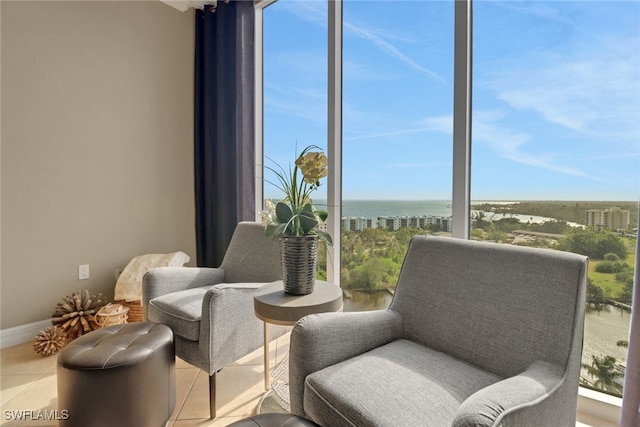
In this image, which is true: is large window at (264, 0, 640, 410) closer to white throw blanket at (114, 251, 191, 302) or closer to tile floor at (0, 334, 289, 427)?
tile floor at (0, 334, 289, 427)

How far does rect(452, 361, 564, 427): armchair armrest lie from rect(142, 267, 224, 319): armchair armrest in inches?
68.5

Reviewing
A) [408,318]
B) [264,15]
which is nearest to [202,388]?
[408,318]

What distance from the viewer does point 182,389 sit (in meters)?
1.95

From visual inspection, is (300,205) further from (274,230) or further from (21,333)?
(21,333)

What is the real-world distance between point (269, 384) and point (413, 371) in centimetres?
108

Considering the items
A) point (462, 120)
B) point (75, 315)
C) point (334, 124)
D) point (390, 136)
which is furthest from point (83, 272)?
point (462, 120)

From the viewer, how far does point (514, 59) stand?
1.82m

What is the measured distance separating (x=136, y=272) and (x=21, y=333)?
829mm

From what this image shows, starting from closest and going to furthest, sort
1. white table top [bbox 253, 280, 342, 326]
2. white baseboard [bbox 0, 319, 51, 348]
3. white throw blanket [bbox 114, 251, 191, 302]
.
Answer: white table top [bbox 253, 280, 342, 326]
white baseboard [bbox 0, 319, 51, 348]
white throw blanket [bbox 114, 251, 191, 302]

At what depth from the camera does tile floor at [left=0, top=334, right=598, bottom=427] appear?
1.71 metres

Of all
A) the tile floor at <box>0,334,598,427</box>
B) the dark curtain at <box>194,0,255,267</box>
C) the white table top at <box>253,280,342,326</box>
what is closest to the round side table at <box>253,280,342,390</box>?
the white table top at <box>253,280,342,326</box>

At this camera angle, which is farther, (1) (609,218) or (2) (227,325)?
(2) (227,325)

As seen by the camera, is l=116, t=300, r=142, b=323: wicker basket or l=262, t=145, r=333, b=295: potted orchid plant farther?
l=116, t=300, r=142, b=323: wicker basket

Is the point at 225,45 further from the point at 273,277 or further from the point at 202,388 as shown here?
the point at 202,388
